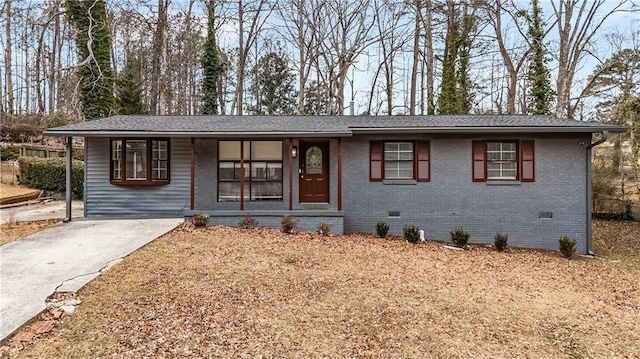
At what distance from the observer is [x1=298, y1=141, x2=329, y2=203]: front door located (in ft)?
35.0

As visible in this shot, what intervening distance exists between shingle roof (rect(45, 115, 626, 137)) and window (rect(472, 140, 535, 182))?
595mm

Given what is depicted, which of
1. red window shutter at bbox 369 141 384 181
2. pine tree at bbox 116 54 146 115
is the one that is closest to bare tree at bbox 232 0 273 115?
Answer: pine tree at bbox 116 54 146 115

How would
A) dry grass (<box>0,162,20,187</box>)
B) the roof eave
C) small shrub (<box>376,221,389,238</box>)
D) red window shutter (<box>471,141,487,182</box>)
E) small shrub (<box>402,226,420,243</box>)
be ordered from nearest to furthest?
1. the roof eave
2. small shrub (<box>402,226,420,243</box>)
3. small shrub (<box>376,221,389,238</box>)
4. red window shutter (<box>471,141,487,182</box>)
5. dry grass (<box>0,162,20,187</box>)

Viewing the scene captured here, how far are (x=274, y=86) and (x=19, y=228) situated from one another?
57.7ft

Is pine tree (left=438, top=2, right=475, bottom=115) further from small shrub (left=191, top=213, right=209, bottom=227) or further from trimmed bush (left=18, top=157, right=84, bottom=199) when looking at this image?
trimmed bush (left=18, top=157, right=84, bottom=199)

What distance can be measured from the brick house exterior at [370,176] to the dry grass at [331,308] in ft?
8.83

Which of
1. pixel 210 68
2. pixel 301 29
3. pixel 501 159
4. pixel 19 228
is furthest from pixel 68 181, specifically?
pixel 301 29

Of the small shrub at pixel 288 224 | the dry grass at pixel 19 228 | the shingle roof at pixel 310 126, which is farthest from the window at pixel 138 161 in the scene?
the small shrub at pixel 288 224

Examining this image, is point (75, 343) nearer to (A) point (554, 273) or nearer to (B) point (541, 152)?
(A) point (554, 273)

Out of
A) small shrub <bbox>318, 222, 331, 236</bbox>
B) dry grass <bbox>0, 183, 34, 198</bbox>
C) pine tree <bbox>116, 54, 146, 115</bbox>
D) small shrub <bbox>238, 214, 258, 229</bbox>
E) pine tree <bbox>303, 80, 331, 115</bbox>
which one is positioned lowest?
small shrub <bbox>318, 222, 331, 236</bbox>

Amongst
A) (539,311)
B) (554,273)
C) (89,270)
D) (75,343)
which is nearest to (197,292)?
(75,343)

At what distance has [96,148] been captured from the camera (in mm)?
10109

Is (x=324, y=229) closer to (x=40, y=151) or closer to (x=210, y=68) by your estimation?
(x=210, y=68)

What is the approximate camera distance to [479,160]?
1030 cm
